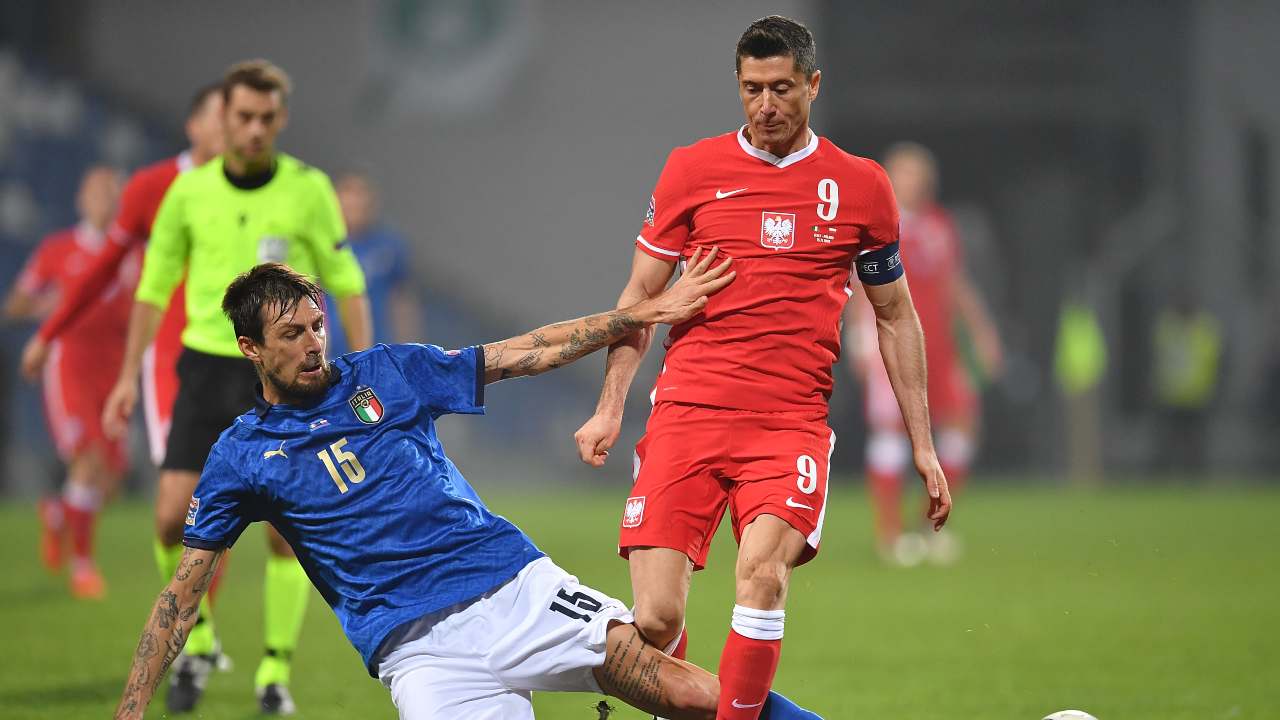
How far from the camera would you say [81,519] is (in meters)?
9.61

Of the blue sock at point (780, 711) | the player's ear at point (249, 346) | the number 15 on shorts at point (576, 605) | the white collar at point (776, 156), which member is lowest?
the blue sock at point (780, 711)

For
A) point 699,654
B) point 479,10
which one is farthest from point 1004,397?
point 699,654

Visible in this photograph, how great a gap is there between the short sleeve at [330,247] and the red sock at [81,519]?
4.30 metres

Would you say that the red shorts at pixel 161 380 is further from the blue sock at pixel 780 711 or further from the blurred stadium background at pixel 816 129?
the blurred stadium background at pixel 816 129

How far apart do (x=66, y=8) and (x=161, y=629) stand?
2082 cm

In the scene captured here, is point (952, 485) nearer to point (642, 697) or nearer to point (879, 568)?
point (879, 568)

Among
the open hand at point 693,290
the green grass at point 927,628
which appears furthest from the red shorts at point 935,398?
the open hand at point 693,290

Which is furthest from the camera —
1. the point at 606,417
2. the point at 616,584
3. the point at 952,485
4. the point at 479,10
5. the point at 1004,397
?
the point at 1004,397

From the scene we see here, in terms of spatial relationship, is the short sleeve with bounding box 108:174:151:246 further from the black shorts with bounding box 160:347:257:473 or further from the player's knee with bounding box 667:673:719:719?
the player's knee with bounding box 667:673:719:719

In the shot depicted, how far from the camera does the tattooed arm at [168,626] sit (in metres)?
3.93

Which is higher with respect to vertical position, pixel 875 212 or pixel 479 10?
pixel 479 10

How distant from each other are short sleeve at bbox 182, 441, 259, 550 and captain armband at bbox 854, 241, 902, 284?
196cm

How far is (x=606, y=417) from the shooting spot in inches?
180

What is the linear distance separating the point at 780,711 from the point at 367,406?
56.5 inches
